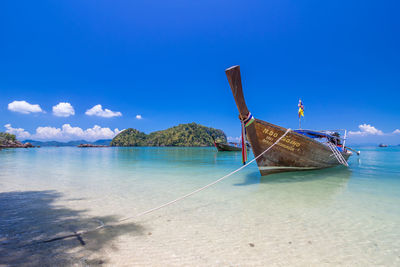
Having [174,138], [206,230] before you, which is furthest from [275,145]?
[174,138]

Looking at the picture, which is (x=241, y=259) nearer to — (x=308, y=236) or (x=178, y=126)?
(x=308, y=236)

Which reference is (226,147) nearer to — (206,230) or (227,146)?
(227,146)

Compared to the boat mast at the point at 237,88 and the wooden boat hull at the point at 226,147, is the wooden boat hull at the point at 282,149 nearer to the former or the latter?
the boat mast at the point at 237,88

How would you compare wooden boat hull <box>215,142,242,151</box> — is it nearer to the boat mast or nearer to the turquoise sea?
the boat mast

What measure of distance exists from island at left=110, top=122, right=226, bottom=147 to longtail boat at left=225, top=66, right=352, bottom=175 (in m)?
154

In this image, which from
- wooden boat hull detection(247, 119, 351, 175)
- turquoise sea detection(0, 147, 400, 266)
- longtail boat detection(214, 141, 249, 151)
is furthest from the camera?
longtail boat detection(214, 141, 249, 151)

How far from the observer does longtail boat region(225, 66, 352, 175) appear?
7840mm

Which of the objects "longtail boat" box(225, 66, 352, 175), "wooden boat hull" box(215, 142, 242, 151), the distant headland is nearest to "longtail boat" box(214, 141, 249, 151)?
"wooden boat hull" box(215, 142, 242, 151)

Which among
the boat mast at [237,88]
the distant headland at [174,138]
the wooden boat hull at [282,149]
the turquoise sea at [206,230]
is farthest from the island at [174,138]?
the turquoise sea at [206,230]

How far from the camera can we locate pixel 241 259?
104 inches

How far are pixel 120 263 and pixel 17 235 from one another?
227cm

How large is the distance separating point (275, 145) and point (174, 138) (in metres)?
163

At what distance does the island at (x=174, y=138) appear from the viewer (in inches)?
6599

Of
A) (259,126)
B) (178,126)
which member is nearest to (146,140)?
(178,126)
